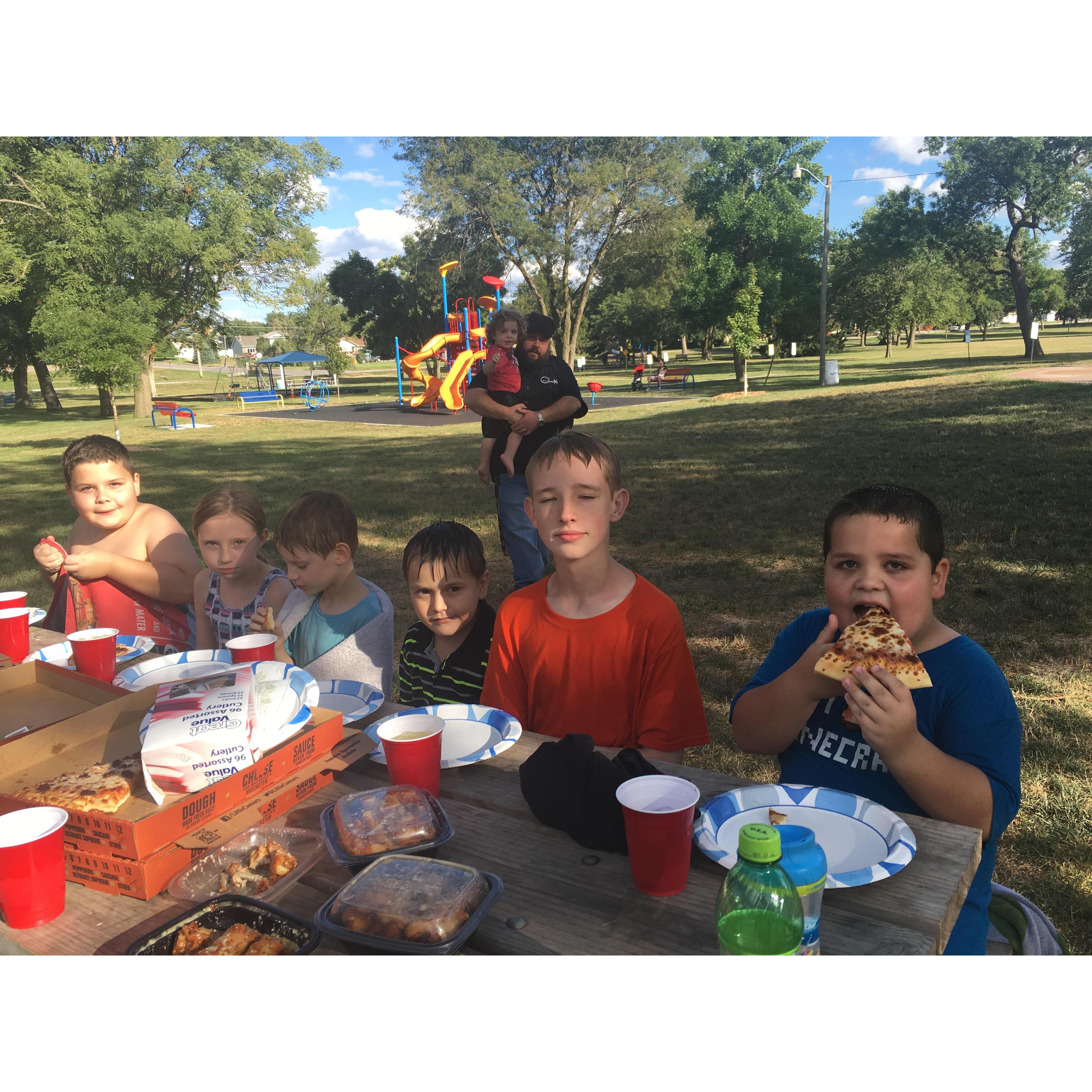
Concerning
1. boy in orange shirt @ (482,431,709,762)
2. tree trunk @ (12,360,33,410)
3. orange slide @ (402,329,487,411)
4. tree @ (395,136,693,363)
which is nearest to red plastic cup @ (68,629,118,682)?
boy in orange shirt @ (482,431,709,762)

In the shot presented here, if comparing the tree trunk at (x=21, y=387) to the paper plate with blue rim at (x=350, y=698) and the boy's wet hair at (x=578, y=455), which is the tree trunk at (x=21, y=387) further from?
the boy's wet hair at (x=578, y=455)

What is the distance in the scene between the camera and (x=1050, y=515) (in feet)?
24.3

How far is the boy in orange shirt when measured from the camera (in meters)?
2.25

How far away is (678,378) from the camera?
33.0 metres

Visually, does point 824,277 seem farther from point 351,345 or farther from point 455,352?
point 351,345

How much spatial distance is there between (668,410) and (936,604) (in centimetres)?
1631

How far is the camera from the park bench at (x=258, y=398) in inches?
1288

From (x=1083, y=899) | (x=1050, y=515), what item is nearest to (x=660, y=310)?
(x=1050, y=515)

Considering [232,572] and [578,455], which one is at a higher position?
[578,455]

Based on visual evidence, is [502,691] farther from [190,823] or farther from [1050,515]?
[1050,515]

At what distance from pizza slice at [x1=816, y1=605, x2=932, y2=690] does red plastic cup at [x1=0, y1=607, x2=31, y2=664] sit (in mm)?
2567

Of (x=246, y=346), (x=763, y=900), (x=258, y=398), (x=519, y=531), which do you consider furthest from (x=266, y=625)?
(x=246, y=346)

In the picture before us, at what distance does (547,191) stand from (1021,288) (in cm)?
2033

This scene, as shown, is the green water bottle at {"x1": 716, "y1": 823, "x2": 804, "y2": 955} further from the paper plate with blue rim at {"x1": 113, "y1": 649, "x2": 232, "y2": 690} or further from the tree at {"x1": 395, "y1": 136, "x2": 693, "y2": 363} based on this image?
the tree at {"x1": 395, "y1": 136, "x2": 693, "y2": 363}
